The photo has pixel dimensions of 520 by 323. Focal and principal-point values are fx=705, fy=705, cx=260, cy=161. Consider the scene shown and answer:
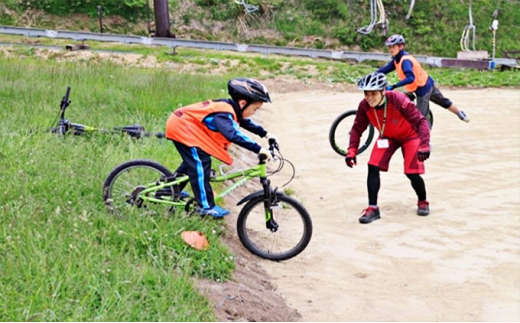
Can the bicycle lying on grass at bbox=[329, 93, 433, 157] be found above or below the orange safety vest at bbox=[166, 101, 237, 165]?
below

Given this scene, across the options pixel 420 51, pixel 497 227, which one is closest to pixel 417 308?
pixel 497 227

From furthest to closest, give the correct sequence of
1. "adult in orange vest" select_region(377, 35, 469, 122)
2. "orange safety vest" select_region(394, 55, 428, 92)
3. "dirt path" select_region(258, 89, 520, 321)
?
"orange safety vest" select_region(394, 55, 428, 92), "adult in orange vest" select_region(377, 35, 469, 122), "dirt path" select_region(258, 89, 520, 321)

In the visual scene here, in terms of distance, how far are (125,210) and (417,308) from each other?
2.54 m

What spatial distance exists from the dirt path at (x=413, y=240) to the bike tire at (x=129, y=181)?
48.6 inches

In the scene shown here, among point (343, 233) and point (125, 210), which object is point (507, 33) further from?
point (125, 210)

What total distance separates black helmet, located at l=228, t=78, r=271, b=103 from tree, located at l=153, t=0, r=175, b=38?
2082 centimetres

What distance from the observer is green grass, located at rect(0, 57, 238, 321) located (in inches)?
165

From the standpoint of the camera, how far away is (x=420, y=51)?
28.4 metres

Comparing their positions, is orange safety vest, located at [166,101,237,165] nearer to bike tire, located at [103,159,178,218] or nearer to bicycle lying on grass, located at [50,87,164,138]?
bike tire, located at [103,159,178,218]

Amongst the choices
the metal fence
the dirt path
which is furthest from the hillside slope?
the dirt path

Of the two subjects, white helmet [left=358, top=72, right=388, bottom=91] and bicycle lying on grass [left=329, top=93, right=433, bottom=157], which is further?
bicycle lying on grass [left=329, top=93, right=433, bottom=157]

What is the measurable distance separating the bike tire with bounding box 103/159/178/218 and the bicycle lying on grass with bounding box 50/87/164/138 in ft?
7.52

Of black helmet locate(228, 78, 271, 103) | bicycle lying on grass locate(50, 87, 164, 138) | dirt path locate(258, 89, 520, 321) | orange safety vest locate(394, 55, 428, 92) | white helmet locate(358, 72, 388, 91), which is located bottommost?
dirt path locate(258, 89, 520, 321)

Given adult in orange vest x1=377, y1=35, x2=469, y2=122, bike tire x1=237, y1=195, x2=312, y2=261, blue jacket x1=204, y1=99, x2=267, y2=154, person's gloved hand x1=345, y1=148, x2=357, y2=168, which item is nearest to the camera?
blue jacket x1=204, y1=99, x2=267, y2=154
